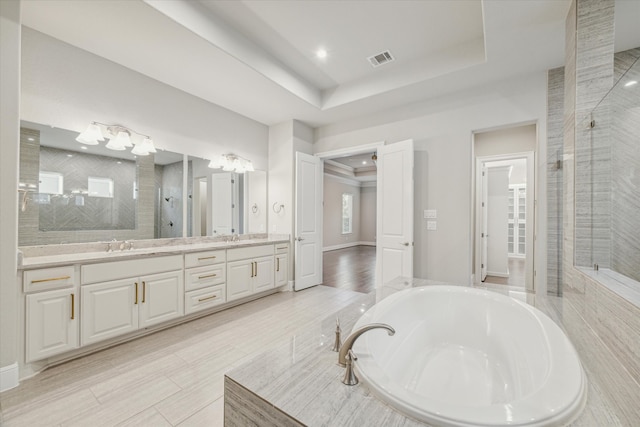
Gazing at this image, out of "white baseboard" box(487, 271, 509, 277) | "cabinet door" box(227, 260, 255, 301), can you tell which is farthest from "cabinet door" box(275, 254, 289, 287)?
"white baseboard" box(487, 271, 509, 277)

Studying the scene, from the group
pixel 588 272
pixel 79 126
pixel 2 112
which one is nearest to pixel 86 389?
pixel 2 112

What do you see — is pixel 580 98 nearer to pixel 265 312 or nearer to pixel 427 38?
pixel 427 38

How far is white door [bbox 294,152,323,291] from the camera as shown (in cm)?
411

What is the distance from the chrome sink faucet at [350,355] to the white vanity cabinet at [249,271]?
2.43 metres

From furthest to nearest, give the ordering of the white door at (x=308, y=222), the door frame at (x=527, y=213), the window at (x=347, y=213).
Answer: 1. the window at (x=347, y=213)
2. the white door at (x=308, y=222)
3. the door frame at (x=527, y=213)

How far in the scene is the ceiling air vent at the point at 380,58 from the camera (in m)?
2.92

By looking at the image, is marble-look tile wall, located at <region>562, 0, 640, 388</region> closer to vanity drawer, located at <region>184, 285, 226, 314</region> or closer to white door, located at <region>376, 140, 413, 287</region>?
white door, located at <region>376, 140, 413, 287</region>

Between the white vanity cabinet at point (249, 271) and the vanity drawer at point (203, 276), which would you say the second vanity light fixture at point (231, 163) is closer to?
the white vanity cabinet at point (249, 271)

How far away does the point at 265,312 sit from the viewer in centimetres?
319

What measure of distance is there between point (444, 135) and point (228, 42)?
2.68m

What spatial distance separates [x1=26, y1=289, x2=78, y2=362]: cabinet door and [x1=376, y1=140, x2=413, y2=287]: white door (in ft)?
10.5

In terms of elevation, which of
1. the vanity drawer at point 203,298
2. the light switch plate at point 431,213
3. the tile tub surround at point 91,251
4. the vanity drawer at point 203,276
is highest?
the light switch plate at point 431,213

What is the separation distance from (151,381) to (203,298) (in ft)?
3.66

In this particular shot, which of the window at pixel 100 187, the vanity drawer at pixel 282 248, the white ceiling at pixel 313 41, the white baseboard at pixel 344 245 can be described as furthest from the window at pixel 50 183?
the white baseboard at pixel 344 245
